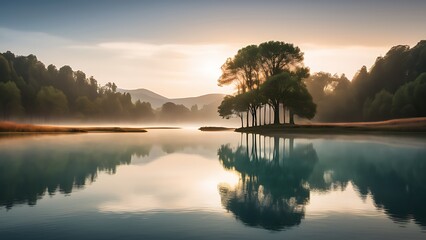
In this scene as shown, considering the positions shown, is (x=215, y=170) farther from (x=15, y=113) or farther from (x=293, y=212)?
(x=15, y=113)

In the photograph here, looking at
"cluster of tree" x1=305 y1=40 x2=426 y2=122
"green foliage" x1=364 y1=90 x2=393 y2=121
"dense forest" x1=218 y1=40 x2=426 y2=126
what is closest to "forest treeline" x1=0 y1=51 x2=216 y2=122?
"dense forest" x1=218 y1=40 x2=426 y2=126

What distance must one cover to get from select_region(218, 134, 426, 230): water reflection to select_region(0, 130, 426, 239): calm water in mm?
55

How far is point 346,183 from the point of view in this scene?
21.5 meters

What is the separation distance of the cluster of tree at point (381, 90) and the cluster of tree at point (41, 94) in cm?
10033

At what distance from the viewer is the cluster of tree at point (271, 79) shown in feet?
286

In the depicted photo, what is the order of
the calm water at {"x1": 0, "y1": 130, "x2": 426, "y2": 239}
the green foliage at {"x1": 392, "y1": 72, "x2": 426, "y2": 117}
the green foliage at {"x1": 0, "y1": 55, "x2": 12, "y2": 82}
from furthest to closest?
the green foliage at {"x1": 0, "y1": 55, "x2": 12, "y2": 82}
the green foliage at {"x1": 392, "y1": 72, "x2": 426, "y2": 117}
the calm water at {"x1": 0, "y1": 130, "x2": 426, "y2": 239}

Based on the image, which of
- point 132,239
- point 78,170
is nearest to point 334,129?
point 78,170

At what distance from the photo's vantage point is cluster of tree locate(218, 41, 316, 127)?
87250 mm

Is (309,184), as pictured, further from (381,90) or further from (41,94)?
(41,94)

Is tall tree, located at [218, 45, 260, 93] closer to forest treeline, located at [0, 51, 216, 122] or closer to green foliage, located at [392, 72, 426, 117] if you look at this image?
green foliage, located at [392, 72, 426, 117]

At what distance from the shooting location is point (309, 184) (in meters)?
21.2

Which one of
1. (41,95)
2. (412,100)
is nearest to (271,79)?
(412,100)

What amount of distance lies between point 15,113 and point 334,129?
108723mm

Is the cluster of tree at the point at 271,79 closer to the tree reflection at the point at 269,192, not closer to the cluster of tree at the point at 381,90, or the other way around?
the cluster of tree at the point at 381,90
